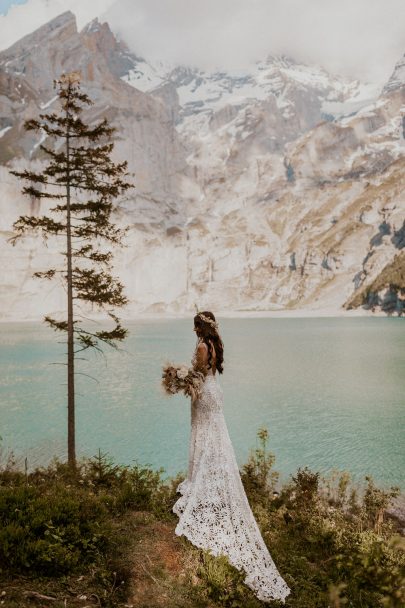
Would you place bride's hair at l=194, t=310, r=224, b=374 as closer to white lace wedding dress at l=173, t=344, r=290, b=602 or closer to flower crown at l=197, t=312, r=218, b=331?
flower crown at l=197, t=312, r=218, b=331

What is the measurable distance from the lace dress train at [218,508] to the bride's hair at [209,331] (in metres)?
0.42

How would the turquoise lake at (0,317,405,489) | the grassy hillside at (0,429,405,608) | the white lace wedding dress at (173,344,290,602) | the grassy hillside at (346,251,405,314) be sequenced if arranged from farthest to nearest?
the grassy hillside at (346,251,405,314)
the turquoise lake at (0,317,405,489)
the white lace wedding dress at (173,344,290,602)
the grassy hillside at (0,429,405,608)

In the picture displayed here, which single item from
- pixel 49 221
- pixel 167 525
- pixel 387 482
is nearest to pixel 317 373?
pixel 387 482

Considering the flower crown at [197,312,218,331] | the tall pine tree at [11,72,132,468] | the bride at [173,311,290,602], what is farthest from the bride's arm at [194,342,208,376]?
the tall pine tree at [11,72,132,468]

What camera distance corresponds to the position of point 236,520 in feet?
23.9

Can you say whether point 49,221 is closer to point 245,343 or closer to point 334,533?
point 334,533

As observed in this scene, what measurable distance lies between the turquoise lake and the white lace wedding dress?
542cm

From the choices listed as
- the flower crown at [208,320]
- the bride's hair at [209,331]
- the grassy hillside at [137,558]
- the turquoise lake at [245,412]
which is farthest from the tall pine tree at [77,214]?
the flower crown at [208,320]

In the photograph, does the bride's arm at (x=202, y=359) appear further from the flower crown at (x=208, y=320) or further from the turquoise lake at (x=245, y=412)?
the turquoise lake at (x=245, y=412)

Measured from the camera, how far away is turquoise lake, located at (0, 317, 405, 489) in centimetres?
2228

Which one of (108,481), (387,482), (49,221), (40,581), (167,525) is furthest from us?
(387,482)

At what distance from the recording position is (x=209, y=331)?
7.75 meters

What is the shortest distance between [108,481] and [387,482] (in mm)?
12233

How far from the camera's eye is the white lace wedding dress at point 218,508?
7.01 meters
